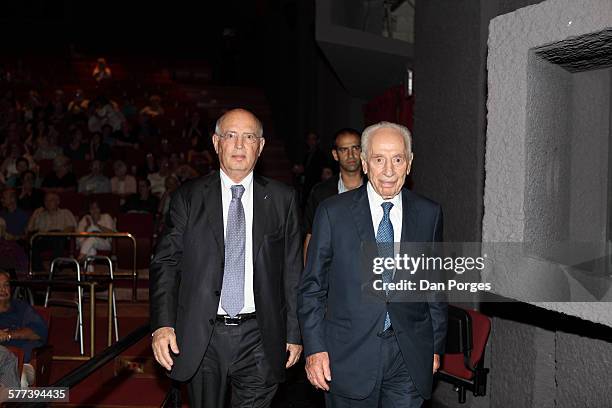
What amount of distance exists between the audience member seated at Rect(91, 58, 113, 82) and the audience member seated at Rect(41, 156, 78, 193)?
8.92 meters

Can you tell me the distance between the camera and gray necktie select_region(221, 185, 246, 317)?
292cm

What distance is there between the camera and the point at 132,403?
516 cm

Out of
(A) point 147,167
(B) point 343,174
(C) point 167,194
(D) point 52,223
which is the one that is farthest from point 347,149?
(A) point 147,167

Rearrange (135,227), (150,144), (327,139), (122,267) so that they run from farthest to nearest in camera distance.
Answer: (150,144), (327,139), (135,227), (122,267)

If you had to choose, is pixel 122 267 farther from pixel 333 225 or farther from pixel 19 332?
pixel 333 225

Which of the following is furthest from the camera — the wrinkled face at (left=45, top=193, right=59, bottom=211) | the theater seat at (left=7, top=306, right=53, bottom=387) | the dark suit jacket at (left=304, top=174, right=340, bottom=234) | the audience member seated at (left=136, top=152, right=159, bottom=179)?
the audience member seated at (left=136, top=152, right=159, bottom=179)

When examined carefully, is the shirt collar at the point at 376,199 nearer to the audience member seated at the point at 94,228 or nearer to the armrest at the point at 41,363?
the armrest at the point at 41,363

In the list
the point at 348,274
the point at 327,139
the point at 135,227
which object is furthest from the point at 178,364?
the point at 327,139

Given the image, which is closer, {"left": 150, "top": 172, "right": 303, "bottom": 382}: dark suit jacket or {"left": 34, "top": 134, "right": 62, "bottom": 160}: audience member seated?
{"left": 150, "top": 172, "right": 303, "bottom": 382}: dark suit jacket

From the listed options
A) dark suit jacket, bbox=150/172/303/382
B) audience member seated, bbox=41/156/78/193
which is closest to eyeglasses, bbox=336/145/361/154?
dark suit jacket, bbox=150/172/303/382

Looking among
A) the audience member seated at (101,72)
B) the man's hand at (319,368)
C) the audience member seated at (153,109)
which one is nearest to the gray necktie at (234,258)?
the man's hand at (319,368)

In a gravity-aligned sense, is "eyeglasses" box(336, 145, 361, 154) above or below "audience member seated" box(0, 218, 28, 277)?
above

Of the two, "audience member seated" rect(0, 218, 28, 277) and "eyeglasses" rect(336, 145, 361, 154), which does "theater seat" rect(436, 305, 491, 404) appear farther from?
"audience member seated" rect(0, 218, 28, 277)

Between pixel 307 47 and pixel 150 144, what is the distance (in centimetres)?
360
